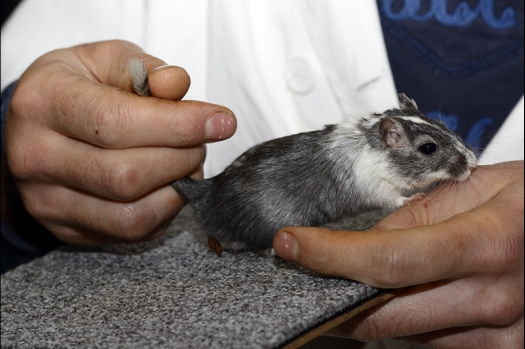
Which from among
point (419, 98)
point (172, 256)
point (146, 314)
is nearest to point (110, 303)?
point (146, 314)

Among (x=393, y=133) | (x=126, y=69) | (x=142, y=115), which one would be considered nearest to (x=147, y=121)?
(x=142, y=115)

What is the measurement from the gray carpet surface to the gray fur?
0.10 m

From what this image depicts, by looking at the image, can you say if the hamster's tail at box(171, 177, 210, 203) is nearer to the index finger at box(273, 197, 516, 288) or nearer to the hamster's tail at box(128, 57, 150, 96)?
the hamster's tail at box(128, 57, 150, 96)

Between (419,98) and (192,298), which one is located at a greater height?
(419,98)

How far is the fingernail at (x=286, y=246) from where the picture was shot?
108 cm

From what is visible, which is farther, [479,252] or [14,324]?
[14,324]

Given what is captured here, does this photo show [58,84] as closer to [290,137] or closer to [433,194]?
[290,137]

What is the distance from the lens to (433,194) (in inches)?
52.3

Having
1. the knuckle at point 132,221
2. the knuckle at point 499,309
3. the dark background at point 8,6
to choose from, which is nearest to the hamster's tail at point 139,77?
the knuckle at point 132,221

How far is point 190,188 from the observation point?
139 centimetres

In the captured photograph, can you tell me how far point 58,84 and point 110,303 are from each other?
0.57 m

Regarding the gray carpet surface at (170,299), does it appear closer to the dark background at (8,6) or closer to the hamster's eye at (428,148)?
the hamster's eye at (428,148)

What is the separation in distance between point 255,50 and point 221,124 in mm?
623

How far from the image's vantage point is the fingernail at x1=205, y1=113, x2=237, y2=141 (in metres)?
1.30
